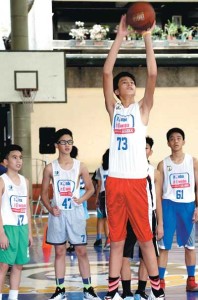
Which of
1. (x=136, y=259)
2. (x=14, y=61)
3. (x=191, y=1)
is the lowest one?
(x=136, y=259)

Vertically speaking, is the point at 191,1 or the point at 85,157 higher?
the point at 191,1

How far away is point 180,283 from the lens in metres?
10.8

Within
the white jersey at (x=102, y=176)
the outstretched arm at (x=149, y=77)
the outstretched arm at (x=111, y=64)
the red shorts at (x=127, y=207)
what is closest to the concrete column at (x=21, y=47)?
the white jersey at (x=102, y=176)

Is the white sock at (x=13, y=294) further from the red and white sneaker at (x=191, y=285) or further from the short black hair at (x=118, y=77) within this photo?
the short black hair at (x=118, y=77)

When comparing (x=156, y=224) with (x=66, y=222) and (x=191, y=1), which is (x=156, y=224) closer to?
(x=66, y=222)

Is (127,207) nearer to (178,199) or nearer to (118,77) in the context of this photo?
(118,77)

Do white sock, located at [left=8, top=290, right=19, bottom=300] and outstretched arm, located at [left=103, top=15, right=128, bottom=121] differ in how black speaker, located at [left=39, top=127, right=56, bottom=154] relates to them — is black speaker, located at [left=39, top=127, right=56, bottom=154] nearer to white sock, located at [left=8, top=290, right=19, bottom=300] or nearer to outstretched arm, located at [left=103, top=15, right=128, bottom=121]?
white sock, located at [left=8, top=290, right=19, bottom=300]

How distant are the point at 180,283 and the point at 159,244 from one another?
39.4 inches

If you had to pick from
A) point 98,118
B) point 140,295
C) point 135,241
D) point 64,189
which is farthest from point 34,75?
point 98,118

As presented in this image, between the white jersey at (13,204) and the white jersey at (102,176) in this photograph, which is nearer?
the white jersey at (13,204)

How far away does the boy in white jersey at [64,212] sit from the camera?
9492 millimetres

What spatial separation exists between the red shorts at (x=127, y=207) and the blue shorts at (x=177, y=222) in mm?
1921

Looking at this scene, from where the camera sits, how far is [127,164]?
798cm

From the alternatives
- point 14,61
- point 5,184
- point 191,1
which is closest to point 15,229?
point 5,184
